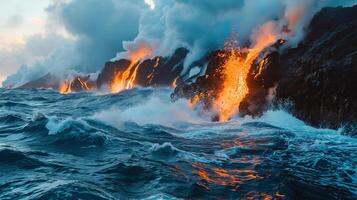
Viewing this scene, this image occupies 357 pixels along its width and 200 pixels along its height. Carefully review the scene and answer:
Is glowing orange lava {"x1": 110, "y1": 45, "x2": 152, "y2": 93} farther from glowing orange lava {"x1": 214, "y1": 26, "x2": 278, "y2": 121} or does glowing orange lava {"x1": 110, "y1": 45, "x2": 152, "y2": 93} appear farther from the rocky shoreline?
glowing orange lava {"x1": 214, "y1": 26, "x2": 278, "y2": 121}

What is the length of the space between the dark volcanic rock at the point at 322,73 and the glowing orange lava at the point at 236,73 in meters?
0.94

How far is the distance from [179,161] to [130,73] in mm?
29900

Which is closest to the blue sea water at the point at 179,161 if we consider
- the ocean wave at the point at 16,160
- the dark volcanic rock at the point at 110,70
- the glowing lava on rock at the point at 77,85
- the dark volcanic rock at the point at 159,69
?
the ocean wave at the point at 16,160

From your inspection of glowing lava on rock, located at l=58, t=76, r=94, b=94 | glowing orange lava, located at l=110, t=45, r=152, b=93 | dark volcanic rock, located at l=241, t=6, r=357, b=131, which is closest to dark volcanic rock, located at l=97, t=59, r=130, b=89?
glowing orange lava, located at l=110, t=45, r=152, b=93

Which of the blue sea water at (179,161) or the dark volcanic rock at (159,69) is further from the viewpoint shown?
the dark volcanic rock at (159,69)

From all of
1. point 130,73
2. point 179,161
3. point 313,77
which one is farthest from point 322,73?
point 130,73

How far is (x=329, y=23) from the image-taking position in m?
19.3

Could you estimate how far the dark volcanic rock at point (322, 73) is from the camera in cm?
1462

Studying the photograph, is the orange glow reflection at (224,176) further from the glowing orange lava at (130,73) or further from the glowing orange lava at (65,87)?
the glowing orange lava at (65,87)

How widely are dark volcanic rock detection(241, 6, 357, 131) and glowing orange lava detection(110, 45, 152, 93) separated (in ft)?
66.7

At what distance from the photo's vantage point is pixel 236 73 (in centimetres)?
2255

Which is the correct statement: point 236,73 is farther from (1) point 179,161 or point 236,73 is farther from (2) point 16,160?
(2) point 16,160

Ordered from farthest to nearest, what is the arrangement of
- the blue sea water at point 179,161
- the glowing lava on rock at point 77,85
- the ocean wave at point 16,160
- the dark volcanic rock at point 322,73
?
the glowing lava on rock at point 77,85 → the dark volcanic rock at point 322,73 → the ocean wave at point 16,160 → the blue sea water at point 179,161

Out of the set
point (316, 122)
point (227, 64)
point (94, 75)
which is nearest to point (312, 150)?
point (316, 122)
